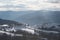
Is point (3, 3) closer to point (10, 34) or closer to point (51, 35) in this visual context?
point (10, 34)

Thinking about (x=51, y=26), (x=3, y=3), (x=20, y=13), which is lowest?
(x=51, y=26)

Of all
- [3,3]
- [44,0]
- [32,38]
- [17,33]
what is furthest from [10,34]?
[44,0]

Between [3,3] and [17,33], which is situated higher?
[3,3]

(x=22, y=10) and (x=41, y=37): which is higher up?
(x=22, y=10)

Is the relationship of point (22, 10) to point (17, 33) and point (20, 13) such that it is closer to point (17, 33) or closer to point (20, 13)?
point (20, 13)

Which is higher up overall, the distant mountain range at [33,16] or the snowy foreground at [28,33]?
the distant mountain range at [33,16]

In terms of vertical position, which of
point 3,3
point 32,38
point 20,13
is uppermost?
point 3,3

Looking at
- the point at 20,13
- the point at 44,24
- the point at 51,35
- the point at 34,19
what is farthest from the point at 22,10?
the point at 51,35

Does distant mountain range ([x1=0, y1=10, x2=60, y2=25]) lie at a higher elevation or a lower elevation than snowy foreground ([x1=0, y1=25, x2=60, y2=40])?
higher

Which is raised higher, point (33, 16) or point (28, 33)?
point (33, 16)
